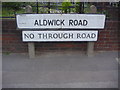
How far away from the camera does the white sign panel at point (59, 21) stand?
3.91 m

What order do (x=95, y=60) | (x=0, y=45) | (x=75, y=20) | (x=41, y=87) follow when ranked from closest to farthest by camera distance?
(x=41, y=87), (x=75, y=20), (x=95, y=60), (x=0, y=45)

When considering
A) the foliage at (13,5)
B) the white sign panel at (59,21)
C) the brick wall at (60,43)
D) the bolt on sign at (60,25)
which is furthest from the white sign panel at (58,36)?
the foliage at (13,5)

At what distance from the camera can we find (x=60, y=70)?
3793 mm

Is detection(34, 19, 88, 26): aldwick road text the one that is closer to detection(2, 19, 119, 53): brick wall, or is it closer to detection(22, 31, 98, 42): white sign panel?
detection(22, 31, 98, 42): white sign panel

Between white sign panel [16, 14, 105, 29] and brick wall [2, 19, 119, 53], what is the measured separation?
0.52 m

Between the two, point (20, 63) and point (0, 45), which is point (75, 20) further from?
point (0, 45)

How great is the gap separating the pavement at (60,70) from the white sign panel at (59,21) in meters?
0.83

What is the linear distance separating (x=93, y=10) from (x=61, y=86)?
1.83 meters

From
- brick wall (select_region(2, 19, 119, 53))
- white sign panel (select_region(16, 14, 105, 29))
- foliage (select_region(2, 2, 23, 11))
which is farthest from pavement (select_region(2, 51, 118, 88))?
foliage (select_region(2, 2, 23, 11))

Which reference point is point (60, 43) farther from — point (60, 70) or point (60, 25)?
point (60, 70)

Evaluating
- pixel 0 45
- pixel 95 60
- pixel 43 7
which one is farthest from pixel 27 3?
pixel 95 60

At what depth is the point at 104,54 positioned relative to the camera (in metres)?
4.58

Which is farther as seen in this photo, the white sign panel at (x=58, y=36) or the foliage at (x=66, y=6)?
the foliage at (x=66, y=6)

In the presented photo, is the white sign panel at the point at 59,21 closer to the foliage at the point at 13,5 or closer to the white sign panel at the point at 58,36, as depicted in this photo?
the white sign panel at the point at 58,36
